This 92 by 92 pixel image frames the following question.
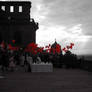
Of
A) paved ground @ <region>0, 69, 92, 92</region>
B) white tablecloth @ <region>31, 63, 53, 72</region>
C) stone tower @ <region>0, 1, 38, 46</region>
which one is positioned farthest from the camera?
stone tower @ <region>0, 1, 38, 46</region>

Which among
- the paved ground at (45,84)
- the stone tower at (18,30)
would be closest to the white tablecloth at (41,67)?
the paved ground at (45,84)

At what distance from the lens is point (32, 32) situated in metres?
39.2

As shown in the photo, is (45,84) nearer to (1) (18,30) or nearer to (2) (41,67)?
(2) (41,67)

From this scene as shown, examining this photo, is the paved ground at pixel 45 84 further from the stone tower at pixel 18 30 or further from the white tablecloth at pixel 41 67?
the stone tower at pixel 18 30

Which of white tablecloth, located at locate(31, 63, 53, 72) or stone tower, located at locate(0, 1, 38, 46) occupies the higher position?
stone tower, located at locate(0, 1, 38, 46)

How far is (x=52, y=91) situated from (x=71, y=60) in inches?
517

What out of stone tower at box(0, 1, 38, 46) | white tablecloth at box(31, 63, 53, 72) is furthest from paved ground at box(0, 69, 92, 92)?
stone tower at box(0, 1, 38, 46)

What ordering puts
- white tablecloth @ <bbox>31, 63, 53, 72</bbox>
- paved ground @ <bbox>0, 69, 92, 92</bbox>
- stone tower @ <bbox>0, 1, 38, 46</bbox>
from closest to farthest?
paved ground @ <bbox>0, 69, 92, 92</bbox> → white tablecloth @ <bbox>31, 63, 53, 72</bbox> → stone tower @ <bbox>0, 1, 38, 46</bbox>

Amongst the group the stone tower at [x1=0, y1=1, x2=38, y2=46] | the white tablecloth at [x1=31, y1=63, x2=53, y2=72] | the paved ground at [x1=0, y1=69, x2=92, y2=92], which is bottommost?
the paved ground at [x1=0, y1=69, x2=92, y2=92]

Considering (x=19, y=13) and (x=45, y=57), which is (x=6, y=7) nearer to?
(x=19, y=13)

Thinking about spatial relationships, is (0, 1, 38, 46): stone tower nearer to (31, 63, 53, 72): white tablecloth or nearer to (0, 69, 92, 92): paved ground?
(31, 63, 53, 72): white tablecloth

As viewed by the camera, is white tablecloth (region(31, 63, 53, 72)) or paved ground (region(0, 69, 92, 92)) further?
white tablecloth (region(31, 63, 53, 72))

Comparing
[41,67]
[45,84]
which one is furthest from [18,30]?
[45,84]

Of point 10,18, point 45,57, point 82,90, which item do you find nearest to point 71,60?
point 45,57
